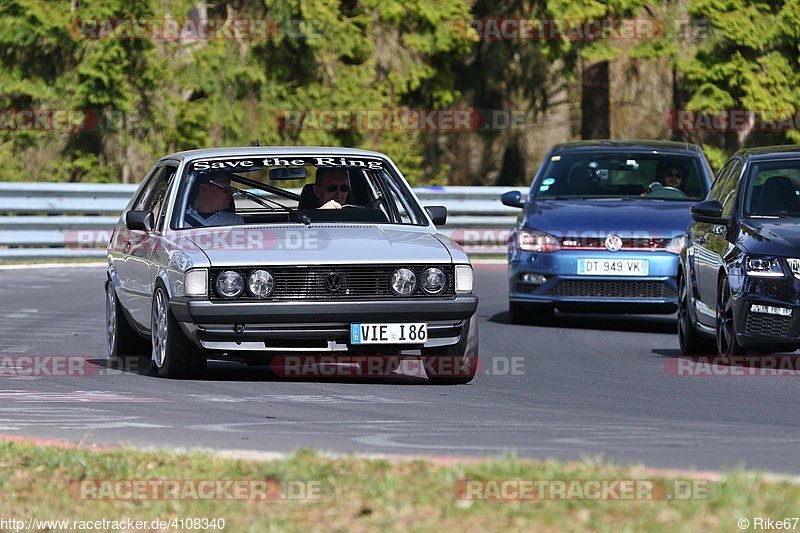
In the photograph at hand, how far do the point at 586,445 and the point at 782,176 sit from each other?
5539 mm

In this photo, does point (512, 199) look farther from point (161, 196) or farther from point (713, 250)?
point (161, 196)

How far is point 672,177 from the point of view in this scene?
16.8m

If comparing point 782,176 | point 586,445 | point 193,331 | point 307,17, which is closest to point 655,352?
point 782,176

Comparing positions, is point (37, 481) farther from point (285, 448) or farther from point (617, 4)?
point (617, 4)

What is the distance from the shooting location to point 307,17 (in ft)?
102

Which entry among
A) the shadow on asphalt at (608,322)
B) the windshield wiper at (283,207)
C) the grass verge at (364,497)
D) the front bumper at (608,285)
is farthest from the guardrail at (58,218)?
the grass verge at (364,497)

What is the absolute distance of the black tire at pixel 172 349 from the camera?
10.6 m

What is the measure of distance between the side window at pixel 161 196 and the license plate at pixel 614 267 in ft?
14.9

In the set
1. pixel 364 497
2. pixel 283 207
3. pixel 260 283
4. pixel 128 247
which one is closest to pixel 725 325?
pixel 283 207

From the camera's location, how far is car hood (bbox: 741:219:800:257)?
38.1 ft

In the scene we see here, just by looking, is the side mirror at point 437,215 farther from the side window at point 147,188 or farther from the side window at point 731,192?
the side window at point 731,192

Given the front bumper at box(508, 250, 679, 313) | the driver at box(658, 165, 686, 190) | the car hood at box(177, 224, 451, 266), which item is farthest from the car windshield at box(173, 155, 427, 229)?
the driver at box(658, 165, 686, 190)

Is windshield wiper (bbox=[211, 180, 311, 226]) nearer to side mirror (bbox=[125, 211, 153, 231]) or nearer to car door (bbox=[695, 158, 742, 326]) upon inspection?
side mirror (bbox=[125, 211, 153, 231])

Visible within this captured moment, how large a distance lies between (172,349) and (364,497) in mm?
4752
